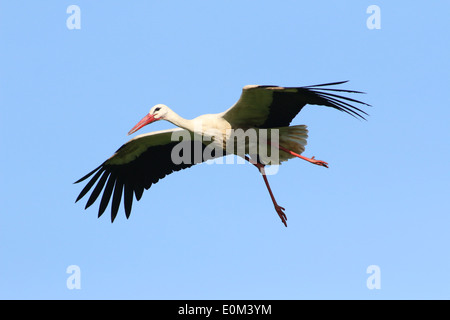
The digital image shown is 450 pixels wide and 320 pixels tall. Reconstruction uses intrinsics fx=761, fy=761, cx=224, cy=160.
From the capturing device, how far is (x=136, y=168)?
9.76 meters

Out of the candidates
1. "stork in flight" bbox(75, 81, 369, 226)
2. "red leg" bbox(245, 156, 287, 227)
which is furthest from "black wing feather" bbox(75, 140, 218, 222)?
"red leg" bbox(245, 156, 287, 227)

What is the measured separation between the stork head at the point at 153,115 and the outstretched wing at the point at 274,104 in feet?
2.34

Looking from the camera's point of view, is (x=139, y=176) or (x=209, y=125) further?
(x=139, y=176)

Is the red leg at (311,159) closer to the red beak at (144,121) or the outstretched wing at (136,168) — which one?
the outstretched wing at (136,168)

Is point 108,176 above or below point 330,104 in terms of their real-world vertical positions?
below

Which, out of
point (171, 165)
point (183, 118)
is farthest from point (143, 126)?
point (171, 165)

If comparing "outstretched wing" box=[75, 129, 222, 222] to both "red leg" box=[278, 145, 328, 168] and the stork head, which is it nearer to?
the stork head

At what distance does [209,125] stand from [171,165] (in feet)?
4.91

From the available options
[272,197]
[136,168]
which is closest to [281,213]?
[272,197]

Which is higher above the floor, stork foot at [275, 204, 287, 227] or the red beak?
the red beak

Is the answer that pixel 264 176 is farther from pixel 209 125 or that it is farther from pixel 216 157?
pixel 209 125

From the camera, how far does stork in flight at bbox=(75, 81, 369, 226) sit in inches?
321

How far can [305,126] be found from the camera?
8.79 metres

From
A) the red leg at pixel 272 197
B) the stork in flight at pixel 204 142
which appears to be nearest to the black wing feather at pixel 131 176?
the stork in flight at pixel 204 142
